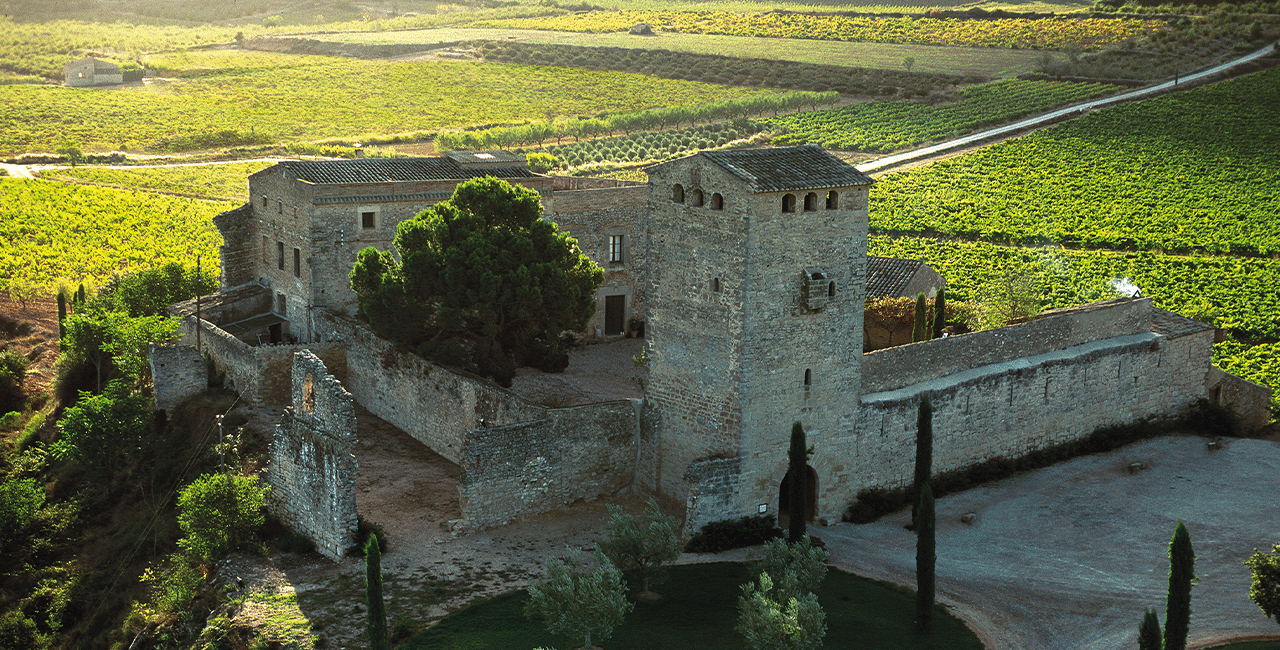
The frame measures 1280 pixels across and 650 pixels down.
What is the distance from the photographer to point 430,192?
38.7m

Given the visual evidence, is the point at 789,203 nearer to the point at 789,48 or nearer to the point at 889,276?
the point at 889,276

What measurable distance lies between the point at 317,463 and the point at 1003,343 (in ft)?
55.7

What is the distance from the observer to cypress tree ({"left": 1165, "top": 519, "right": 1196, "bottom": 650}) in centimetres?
2019

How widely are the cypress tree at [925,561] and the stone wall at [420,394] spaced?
8.47m

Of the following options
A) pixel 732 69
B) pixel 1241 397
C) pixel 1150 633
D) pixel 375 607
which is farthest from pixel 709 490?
pixel 732 69

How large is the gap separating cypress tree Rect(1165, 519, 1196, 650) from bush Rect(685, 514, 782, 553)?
27.0ft

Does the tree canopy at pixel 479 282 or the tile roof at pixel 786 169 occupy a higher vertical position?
the tile roof at pixel 786 169

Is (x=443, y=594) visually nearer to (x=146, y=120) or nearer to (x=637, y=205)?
(x=637, y=205)

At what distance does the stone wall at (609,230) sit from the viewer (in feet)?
132

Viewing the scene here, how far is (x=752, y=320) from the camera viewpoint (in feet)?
85.6

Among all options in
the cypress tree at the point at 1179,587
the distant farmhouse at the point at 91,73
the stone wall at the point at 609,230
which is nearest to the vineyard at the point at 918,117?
the stone wall at the point at 609,230

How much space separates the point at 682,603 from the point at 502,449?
5162 mm

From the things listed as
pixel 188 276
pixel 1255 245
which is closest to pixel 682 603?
pixel 188 276

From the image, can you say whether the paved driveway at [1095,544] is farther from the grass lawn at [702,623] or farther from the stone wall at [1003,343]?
the stone wall at [1003,343]
